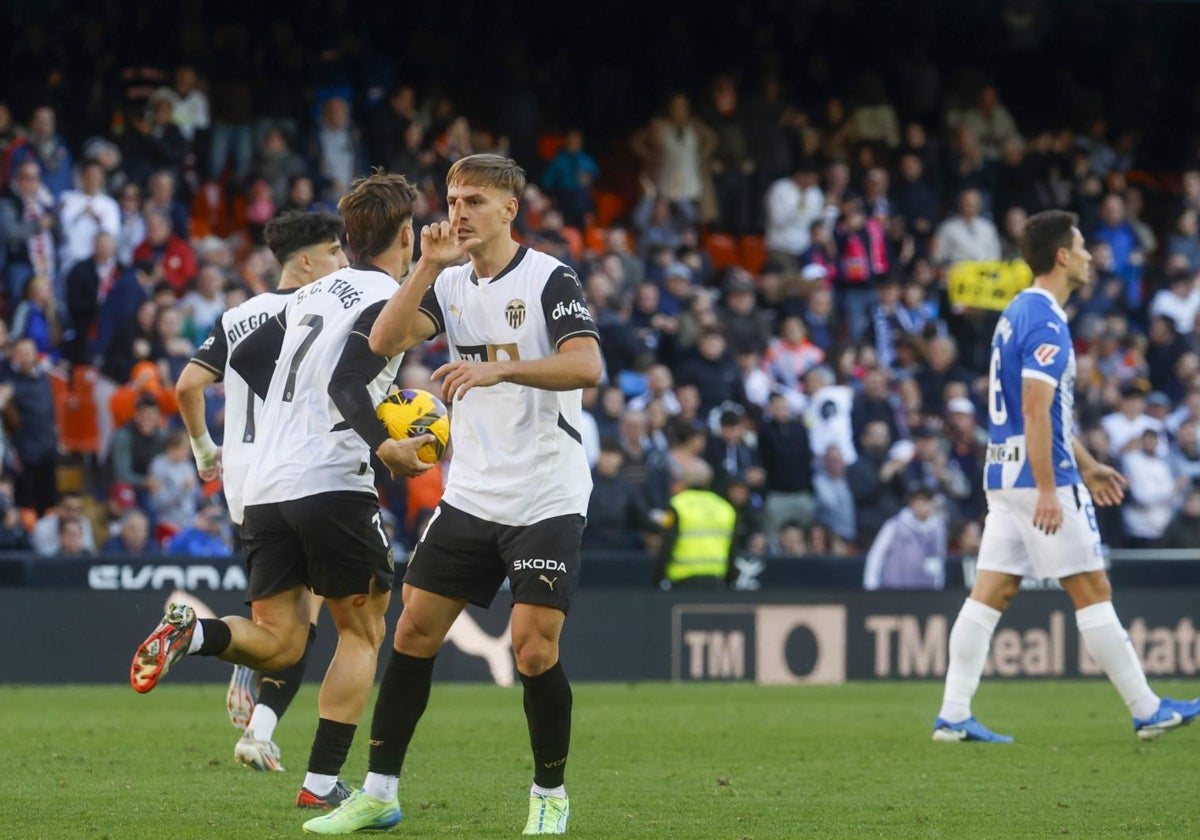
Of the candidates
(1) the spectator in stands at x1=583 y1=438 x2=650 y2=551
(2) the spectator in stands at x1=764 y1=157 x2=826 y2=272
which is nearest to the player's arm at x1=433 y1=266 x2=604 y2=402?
(1) the spectator in stands at x1=583 y1=438 x2=650 y2=551

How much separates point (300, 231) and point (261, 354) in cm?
73

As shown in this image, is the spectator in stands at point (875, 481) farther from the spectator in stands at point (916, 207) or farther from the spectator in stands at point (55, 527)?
the spectator in stands at point (55, 527)

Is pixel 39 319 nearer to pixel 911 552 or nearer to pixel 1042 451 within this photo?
pixel 911 552

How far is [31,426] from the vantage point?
16469 mm

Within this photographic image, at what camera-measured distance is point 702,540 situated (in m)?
16.1

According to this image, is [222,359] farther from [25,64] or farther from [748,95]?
[748,95]

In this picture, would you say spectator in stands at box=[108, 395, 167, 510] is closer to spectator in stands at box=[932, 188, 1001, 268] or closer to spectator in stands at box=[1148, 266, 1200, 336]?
spectator in stands at box=[932, 188, 1001, 268]

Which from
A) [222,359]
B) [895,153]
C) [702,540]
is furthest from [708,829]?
[895,153]

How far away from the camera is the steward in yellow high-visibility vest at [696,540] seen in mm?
16094

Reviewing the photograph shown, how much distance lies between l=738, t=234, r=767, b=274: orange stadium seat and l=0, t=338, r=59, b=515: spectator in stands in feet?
29.1

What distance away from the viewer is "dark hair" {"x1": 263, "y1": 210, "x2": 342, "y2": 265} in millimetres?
8516

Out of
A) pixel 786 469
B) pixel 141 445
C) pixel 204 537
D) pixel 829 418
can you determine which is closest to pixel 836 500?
pixel 786 469

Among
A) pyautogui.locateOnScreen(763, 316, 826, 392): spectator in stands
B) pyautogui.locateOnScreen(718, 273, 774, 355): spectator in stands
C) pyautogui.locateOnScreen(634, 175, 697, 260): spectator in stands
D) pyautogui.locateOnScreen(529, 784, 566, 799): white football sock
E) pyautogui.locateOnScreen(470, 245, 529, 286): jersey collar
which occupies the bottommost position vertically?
pyautogui.locateOnScreen(529, 784, 566, 799): white football sock

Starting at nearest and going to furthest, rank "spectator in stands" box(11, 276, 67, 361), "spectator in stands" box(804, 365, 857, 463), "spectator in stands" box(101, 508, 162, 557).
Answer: "spectator in stands" box(101, 508, 162, 557) → "spectator in stands" box(11, 276, 67, 361) → "spectator in stands" box(804, 365, 857, 463)
